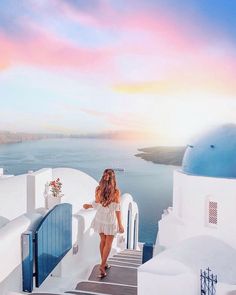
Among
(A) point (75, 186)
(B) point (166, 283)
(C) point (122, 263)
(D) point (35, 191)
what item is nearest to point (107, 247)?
(B) point (166, 283)

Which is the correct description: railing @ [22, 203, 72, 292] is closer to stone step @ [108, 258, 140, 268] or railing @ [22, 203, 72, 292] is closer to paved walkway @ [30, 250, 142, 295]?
paved walkway @ [30, 250, 142, 295]

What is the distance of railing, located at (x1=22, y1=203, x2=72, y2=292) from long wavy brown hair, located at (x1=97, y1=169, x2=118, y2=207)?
0.89 metres

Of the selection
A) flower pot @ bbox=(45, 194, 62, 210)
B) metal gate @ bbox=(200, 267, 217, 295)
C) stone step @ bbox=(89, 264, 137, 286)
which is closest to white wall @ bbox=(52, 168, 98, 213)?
flower pot @ bbox=(45, 194, 62, 210)

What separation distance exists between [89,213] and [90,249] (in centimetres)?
82

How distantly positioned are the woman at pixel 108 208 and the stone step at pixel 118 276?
46 centimetres

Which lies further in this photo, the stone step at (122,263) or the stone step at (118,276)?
the stone step at (122,263)

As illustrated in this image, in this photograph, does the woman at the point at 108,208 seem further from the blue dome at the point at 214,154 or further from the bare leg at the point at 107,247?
the blue dome at the point at 214,154

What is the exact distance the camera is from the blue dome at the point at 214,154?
704 centimetres

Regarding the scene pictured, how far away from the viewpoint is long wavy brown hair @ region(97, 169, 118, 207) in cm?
549

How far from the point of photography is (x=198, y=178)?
23.9 feet

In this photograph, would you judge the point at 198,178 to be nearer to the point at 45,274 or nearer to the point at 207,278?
the point at 207,278

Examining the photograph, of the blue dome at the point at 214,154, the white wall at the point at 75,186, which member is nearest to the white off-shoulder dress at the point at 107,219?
the blue dome at the point at 214,154

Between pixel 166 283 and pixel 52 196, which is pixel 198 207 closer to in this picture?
pixel 166 283

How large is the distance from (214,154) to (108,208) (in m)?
2.88
